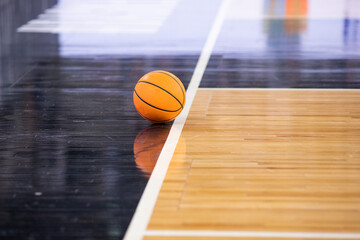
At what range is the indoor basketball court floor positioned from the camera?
3.74m

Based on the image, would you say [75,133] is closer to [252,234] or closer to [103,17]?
[252,234]

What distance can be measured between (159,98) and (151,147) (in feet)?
1.81

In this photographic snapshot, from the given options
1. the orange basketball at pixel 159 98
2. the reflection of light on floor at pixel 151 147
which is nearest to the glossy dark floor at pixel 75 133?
the reflection of light on floor at pixel 151 147

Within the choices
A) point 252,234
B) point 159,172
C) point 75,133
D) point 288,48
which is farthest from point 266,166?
point 288,48

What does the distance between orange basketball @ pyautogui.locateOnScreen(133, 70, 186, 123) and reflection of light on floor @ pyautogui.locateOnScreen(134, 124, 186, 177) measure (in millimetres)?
113

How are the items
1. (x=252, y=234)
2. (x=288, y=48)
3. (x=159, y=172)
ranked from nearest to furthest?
(x=252, y=234)
(x=159, y=172)
(x=288, y=48)

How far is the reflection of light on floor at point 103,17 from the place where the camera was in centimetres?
1028

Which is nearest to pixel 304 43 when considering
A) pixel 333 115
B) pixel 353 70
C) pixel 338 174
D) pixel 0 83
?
pixel 353 70

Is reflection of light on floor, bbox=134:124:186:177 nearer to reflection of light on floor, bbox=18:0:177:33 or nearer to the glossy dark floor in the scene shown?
the glossy dark floor

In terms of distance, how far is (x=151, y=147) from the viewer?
16.3ft

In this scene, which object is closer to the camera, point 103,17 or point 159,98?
point 159,98

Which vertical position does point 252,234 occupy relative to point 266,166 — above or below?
above

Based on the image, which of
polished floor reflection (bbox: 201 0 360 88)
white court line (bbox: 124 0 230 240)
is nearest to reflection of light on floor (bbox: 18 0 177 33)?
polished floor reflection (bbox: 201 0 360 88)

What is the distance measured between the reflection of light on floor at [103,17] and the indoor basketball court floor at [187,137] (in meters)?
0.28
